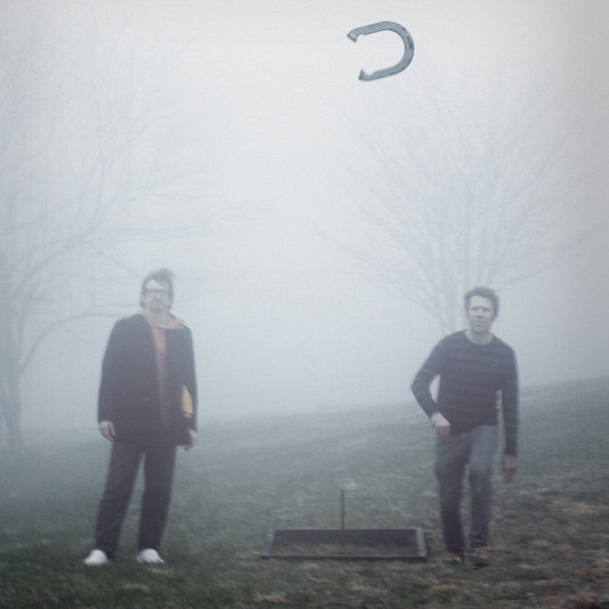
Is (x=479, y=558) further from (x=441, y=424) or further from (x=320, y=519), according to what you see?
(x=320, y=519)

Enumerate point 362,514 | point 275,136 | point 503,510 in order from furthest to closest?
A: point 275,136 < point 362,514 < point 503,510

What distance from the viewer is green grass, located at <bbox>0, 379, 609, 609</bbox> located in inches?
90.0

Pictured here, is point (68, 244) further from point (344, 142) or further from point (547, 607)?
point (547, 607)

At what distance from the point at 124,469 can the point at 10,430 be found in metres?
5.14

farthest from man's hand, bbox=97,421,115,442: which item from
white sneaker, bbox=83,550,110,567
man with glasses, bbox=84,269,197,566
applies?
white sneaker, bbox=83,550,110,567

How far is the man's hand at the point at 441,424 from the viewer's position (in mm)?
2705

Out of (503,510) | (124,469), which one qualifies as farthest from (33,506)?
(503,510)

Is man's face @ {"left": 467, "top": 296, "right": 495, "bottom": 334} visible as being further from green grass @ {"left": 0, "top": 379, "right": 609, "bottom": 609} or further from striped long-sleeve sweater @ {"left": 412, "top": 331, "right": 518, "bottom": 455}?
green grass @ {"left": 0, "top": 379, "right": 609, "bottom": 609}

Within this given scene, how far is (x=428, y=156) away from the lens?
298 inches

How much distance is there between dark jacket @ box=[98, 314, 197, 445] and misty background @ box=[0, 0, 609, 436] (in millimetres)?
4054

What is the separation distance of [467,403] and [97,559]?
60.4 inches

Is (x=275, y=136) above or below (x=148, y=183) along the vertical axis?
above

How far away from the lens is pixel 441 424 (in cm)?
270

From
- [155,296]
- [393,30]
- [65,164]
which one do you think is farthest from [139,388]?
[65,164]
